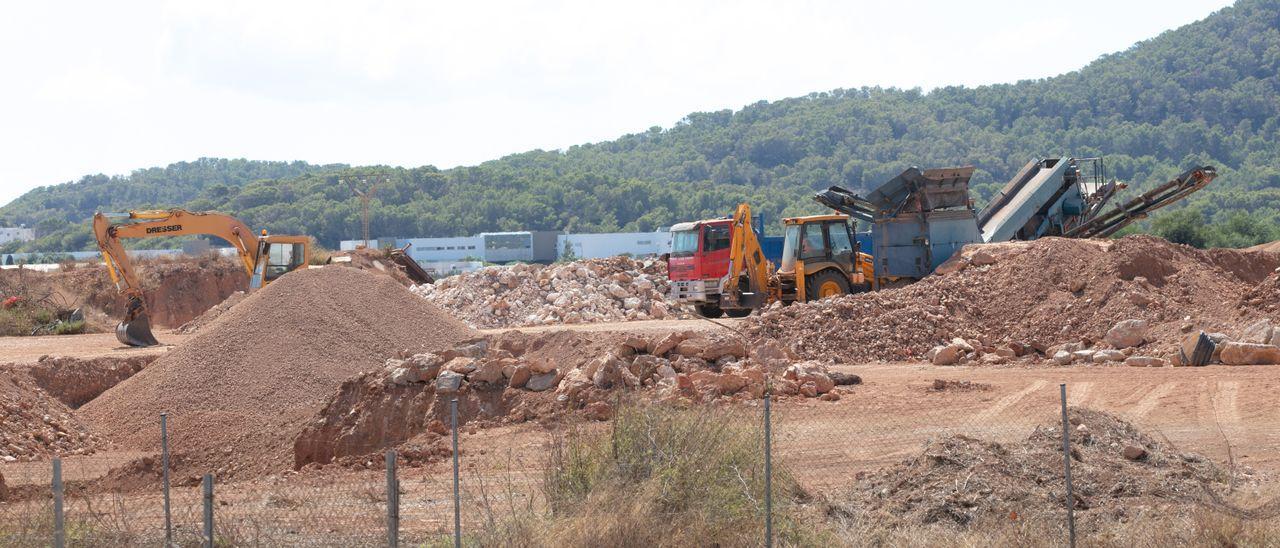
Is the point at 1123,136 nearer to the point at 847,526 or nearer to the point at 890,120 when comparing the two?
the point at 890,120

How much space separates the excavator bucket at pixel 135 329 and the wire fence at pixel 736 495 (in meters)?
13.3

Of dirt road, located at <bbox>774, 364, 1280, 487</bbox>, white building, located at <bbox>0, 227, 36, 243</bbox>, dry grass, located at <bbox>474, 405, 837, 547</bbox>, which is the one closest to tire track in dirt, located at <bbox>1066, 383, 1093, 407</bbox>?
dirt road, located at <bbox>774, 364, 1280, 487</bbox>

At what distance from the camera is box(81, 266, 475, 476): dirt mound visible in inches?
590

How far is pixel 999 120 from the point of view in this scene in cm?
13150

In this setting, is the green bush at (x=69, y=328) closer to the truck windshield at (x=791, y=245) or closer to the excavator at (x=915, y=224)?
the excavator at (x=915, y=224)

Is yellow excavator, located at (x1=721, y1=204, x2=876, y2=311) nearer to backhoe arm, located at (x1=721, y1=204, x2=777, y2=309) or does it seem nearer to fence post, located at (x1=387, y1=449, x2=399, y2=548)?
backhoe arm, located at (x1=721, y1=204, x2=777, y2=309)

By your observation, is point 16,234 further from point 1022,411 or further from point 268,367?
point 1022,411

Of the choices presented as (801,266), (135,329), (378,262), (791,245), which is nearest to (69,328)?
(135,329)

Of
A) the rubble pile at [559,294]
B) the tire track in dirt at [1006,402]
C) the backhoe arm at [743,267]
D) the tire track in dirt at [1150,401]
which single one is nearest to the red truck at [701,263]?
the backhoe arm at [743,267]

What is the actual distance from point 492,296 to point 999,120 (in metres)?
111

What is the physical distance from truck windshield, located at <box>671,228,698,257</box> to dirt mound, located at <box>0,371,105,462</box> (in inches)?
539

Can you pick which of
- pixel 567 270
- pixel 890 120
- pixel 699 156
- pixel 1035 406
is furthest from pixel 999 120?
pixel 1035 406

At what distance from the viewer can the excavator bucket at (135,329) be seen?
78.7 feet

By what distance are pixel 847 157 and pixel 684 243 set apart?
100980mm
